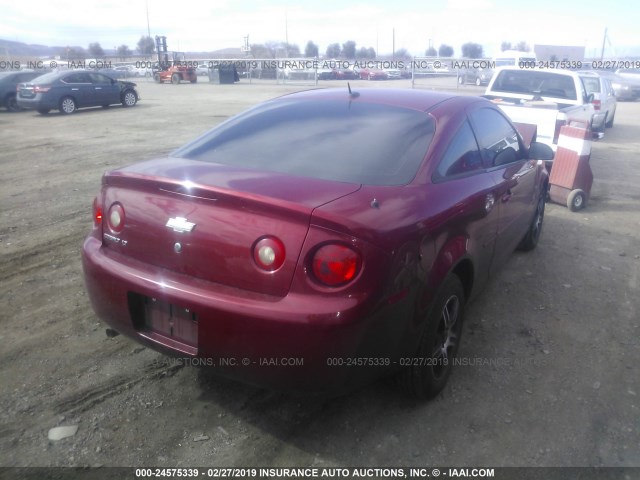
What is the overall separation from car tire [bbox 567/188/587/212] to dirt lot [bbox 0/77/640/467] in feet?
6.91

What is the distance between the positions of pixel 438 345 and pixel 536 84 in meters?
9.85

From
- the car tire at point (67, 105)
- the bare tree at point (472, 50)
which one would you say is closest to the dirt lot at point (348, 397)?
the car tire at point (67, 105)

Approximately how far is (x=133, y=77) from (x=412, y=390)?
191 ft

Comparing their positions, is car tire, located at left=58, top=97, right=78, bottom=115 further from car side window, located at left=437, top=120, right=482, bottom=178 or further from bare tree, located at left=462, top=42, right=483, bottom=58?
bare tree, located at left=462, top=42, right=483, bottom=58

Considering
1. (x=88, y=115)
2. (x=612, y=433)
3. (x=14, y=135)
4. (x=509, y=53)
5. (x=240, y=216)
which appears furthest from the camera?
(x=509, y=53)

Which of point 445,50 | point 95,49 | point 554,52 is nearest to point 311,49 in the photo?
point 445,50

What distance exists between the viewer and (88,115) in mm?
18812

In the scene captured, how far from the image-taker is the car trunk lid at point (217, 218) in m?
2.49

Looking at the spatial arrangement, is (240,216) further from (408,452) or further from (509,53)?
(509,53)

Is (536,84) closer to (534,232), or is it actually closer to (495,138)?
(534,232)

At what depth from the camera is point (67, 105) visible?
62.8 feet

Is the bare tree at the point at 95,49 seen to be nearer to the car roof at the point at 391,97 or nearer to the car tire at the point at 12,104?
the car tire at the point at 12,104

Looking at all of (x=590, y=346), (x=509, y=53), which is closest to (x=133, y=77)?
(x=509, y=53)

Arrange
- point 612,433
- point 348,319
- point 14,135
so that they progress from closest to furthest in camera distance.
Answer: point 348,319 → point 612,433 → point 14,135
